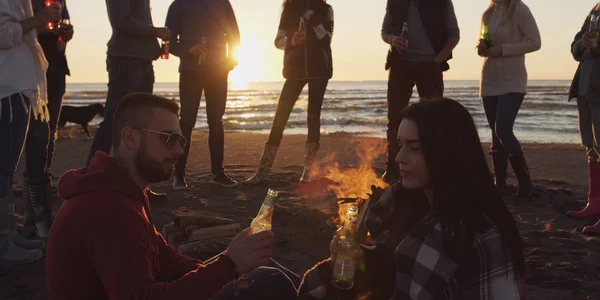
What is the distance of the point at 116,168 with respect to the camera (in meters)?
2.57

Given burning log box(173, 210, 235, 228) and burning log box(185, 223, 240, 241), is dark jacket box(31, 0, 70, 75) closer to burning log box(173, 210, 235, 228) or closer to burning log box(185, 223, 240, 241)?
burning log box(173, 210, 235, 228)

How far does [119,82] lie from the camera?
19.9 feet

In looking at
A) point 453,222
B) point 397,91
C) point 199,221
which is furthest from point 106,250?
point 397,91

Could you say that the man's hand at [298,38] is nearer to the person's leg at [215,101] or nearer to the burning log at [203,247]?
the person's leg at [215,101]

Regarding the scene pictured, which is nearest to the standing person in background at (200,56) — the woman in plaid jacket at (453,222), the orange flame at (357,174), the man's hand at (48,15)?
the orange flame at (357,174)

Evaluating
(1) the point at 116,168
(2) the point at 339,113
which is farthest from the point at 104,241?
(2) the point at 339,113

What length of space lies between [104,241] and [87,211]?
0.51 feet

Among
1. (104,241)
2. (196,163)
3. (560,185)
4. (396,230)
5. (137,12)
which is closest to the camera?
(104,241)

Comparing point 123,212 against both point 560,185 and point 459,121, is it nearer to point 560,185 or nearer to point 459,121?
point 459,121

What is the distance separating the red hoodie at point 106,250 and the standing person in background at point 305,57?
5.32 meters

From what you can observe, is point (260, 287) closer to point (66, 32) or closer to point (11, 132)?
point (11, 132)

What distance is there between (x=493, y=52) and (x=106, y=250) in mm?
5897

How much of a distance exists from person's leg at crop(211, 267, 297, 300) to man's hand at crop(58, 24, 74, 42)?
3.73 metres

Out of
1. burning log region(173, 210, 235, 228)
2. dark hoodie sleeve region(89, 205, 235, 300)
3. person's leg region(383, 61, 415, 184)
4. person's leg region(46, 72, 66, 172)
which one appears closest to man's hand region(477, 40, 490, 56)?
person's leg region(383, 61, 415, 184)
